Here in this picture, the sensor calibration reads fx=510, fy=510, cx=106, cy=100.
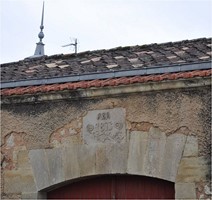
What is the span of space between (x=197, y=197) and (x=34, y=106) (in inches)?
91.6

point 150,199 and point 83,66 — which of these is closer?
point 150,199

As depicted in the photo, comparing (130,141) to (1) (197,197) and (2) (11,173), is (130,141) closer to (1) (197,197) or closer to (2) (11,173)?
(1) (197,197)


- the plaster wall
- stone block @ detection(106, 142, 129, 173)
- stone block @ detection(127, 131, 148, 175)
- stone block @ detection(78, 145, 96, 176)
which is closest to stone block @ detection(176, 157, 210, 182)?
the plaster wall

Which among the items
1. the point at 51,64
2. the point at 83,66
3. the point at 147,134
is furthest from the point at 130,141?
the point at 51,64

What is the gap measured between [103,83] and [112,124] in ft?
1.63

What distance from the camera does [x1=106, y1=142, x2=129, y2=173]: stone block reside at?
19.3 ft

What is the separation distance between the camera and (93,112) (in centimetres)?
614

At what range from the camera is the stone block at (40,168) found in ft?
20.5

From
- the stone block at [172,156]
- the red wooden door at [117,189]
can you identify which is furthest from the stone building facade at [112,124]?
the red wooden door at [117,189]

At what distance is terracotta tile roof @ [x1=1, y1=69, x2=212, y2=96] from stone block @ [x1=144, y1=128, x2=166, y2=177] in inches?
23.4

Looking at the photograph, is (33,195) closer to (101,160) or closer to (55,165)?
(55,165)

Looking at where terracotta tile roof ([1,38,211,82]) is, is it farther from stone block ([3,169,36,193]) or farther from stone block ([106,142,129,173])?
stone block ([3,169,36,193])

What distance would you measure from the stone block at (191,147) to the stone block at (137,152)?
0.48 metres

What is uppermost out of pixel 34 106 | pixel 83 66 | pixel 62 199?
pixel 83 66
